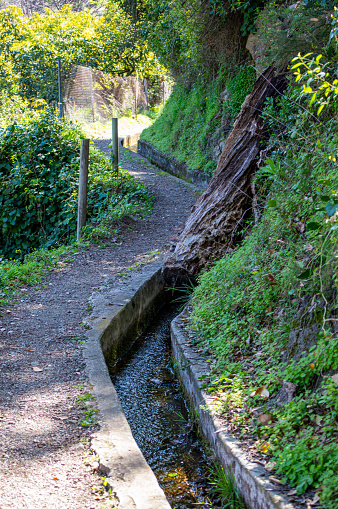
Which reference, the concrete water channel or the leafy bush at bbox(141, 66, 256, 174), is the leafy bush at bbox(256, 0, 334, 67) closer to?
the concrete water channel

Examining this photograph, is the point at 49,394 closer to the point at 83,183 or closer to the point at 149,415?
the point at 149,415

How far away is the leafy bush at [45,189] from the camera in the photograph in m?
9.41

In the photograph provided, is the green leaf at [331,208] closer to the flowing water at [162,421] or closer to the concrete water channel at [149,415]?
the concrete water channel at [149,415]

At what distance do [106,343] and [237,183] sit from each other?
2.59 metres

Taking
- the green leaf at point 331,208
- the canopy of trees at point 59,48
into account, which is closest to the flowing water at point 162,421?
the green leaf at point 331,208

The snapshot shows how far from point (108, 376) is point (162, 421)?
59 centimetres

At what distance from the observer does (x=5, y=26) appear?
942 inches

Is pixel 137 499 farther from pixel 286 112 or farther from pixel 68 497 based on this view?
pixel 286 112

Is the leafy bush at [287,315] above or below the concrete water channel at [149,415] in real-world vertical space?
above

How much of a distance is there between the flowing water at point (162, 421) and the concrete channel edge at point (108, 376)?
0.96 feet

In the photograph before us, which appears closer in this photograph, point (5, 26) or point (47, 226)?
point (47, 226)

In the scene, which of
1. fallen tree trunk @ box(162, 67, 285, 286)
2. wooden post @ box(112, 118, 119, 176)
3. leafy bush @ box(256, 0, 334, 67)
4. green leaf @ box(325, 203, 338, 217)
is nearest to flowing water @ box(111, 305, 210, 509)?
fallen tree trunk @ box(162, 67, 285, 286)

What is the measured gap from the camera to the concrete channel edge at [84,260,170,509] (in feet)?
8.09

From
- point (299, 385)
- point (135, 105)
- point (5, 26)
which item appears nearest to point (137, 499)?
point (299, 385)
